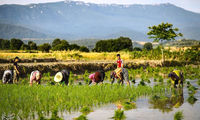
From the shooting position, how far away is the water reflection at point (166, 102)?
11156 mm

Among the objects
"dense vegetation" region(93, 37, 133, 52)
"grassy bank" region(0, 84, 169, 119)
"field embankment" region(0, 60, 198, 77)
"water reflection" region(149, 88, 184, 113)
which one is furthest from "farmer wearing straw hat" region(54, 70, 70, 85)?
"dense vegetation" region(93, 37, 133, 52)

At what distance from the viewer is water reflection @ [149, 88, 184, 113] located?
1116cm

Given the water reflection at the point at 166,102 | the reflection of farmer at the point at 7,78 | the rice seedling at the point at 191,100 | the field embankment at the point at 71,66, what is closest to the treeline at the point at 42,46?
the field embankment at the point at 71,66

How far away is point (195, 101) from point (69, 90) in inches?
192

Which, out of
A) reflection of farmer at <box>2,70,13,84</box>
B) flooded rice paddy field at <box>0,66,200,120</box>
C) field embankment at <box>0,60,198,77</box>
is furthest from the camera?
field embankment at <box>0,60,198,77</box>

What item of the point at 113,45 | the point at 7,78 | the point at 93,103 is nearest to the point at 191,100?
the point at 93,103

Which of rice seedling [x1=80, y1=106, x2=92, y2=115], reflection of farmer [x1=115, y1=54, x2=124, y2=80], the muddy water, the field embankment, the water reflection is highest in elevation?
reflection of farmer [x1=115, y1=54, x2=124, y2=80]

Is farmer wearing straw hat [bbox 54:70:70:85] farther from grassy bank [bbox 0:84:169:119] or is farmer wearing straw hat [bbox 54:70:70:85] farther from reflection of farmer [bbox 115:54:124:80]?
reflection of farmer [bbox 115:54:124:80]

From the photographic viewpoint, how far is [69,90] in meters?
13.1

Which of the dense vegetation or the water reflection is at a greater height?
the dense vegetation

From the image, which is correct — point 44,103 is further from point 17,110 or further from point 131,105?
point 131,105

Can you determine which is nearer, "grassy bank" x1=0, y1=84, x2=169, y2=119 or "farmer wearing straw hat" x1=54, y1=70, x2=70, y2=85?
"grassy bank" x1=0, y1=84, x2=169, y2=119

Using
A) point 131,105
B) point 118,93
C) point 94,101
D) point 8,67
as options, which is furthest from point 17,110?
point 8,67

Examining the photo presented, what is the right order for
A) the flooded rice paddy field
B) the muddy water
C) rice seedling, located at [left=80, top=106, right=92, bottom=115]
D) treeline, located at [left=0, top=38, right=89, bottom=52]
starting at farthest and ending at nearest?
treeline, located at [left=0, top=38, right=89, bottom=52] → rice seedling, located at [left=80, top=106, right=92, bottom=115] → the flooded rice paddy field → the muddy water
